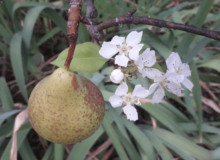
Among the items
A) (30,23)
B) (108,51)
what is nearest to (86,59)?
(108,51)

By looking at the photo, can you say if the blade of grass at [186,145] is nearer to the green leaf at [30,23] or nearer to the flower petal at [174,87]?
the flower petal at [174,87]

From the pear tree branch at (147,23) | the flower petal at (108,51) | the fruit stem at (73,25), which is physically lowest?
the flower petal at (108,51)

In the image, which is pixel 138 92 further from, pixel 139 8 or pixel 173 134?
pixel 139 8

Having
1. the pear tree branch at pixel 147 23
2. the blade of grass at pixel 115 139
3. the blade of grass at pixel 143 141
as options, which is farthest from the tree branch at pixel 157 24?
the blade of grass at pixel 143 141

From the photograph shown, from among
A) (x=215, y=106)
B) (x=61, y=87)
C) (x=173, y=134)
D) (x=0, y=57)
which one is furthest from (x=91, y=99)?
(x=0, y=57)

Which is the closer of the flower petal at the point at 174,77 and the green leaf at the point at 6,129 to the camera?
the flower petal at the point at 174,77

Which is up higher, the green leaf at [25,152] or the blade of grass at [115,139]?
the blade of grass at [115,139]

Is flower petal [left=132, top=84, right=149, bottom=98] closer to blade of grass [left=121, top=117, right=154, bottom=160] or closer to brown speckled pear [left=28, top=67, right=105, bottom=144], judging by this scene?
brown speckled pear [left=28, top=67, right=105, bottom=144]

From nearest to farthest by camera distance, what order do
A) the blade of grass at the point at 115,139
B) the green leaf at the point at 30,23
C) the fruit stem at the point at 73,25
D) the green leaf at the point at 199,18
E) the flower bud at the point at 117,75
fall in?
1. the fruit stem at the point at 73,25
2. the flower bud at the point at 117,75
3. the blade of grass at the point at 115,139
4. the green leaf at the point at 199,18
5. the green leaf at the point at 30,23

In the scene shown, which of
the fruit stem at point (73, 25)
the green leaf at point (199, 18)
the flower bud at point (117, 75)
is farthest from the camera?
the green leaf at point (199, 18)
